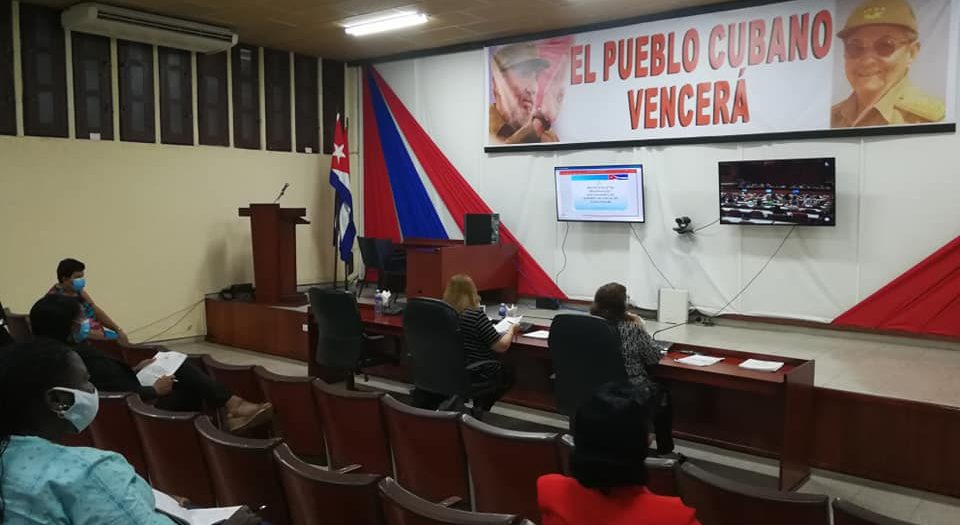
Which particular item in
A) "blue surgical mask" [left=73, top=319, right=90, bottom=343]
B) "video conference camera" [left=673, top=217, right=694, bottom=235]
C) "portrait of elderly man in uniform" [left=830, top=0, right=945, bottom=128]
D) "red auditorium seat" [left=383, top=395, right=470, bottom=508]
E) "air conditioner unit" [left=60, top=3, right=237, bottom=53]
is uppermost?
"air conditioner unit" [left=60, top=3, right=237, bottom=53]

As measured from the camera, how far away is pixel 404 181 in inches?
374

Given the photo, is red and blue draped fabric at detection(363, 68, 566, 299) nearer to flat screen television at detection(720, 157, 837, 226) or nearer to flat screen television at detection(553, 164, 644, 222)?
flat screen television at detection(553, 164, 644, 222)

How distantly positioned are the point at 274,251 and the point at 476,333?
164 inches

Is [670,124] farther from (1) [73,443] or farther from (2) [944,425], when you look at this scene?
(1) [73,443]

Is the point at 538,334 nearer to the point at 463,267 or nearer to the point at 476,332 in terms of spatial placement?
the point at 476,332

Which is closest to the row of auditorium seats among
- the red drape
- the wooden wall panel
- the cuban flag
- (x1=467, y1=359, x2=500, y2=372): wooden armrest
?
(x1=467, y1=359, x2=500, y2=372): wooden armrest

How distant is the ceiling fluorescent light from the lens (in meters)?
7.37

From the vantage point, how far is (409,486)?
3113 mm

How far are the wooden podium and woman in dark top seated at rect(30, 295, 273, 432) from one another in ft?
13.0

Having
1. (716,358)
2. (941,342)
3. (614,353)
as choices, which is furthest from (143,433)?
A: (941,342)

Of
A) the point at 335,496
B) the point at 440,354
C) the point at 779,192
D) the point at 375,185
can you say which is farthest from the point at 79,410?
the point at 375,185

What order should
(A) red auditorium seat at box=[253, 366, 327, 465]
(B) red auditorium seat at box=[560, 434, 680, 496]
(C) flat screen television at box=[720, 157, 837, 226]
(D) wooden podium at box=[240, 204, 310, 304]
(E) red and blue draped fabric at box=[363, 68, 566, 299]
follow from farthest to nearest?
1. (E) red and blue draped fabric at box=[363, 68, 566, 299]
2. (D) wooden podium at box=[240, 204, 310, 304]
3. (C) flat screen television at box=[720, 157, 837, 226]
4. (A) red auditorium seat at box=[253, 366, 327, 465]
5. (B) red auditorium seat at box=[560, 434, 680, 496]

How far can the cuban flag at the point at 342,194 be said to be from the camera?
8.78 m

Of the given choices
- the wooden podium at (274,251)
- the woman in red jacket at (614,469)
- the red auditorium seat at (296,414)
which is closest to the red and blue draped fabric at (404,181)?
the wooden podium at (274,251)
